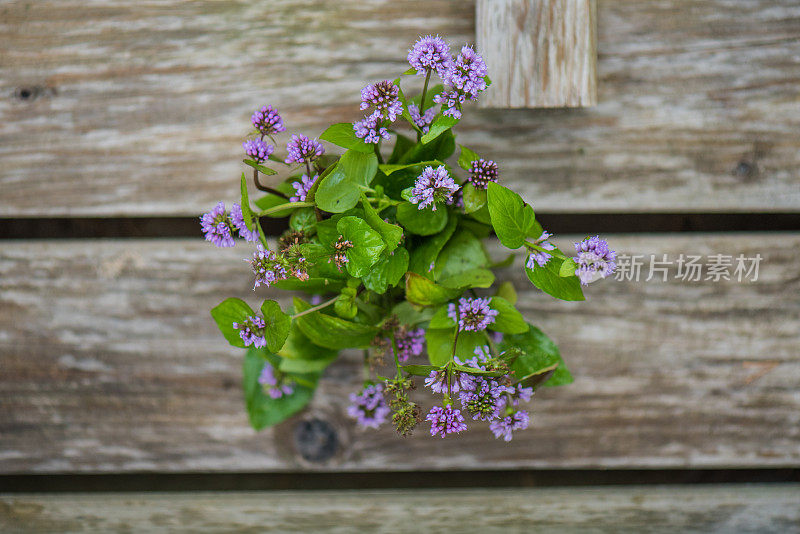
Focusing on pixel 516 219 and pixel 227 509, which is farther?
pixel 227 509

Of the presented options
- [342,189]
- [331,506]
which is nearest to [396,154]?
[342,189]

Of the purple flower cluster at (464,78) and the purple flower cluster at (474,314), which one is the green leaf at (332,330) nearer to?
the purple flower cluster at (474,314)

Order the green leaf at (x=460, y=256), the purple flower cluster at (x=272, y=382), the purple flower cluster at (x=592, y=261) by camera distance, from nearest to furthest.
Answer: the purple flower cluster at (x=592, y=261)
the green leaf at (x=460, y=256)
the purple flower cluster at (x=272, y=382)

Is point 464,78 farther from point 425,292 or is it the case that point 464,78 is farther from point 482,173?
point 425,292

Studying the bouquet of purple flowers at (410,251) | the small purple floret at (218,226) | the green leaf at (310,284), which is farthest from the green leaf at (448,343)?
the small purple floret at (218,226)

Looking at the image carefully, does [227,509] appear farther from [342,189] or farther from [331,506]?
[342,189]

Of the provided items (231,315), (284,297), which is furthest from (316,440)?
(231,315)
